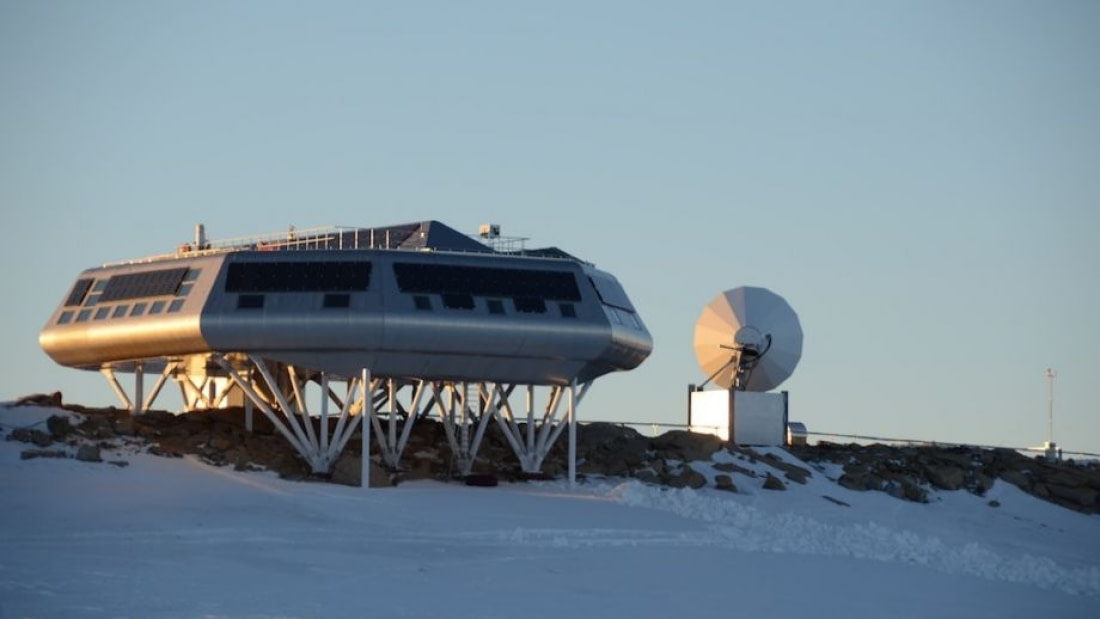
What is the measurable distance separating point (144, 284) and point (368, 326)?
35.6 feet

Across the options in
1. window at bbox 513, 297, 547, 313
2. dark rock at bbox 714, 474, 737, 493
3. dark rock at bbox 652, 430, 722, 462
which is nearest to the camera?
window at bbox 513, 297, 547, 313

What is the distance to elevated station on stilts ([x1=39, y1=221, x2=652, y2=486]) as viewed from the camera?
78062 mm

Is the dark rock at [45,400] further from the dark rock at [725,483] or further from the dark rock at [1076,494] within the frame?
the dark rock at [1076,494]

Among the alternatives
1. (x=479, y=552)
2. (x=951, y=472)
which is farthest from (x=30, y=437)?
(x=951, y=472)

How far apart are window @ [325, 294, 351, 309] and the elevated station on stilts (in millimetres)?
73

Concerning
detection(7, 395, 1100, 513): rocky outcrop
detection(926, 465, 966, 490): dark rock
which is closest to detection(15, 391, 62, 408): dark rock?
detection(7, 395, 1100, 513): rocky outcrop

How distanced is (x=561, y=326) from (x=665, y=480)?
32.2ft

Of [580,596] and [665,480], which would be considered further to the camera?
[665,480]

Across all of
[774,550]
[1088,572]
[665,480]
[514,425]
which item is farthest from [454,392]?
[1088,572]

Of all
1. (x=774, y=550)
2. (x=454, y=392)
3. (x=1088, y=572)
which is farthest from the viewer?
(x=454, y=392)

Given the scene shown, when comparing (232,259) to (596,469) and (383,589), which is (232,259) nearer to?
(596,469)

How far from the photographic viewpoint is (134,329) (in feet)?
266

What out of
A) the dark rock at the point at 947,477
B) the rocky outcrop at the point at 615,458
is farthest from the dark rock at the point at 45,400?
the dark rock at the point at 947,477

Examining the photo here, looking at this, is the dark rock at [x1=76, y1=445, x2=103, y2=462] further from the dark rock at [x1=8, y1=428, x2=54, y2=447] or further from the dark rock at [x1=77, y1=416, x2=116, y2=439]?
the dark rock at [x1=77, y1=416, x2=116, y2=439]
